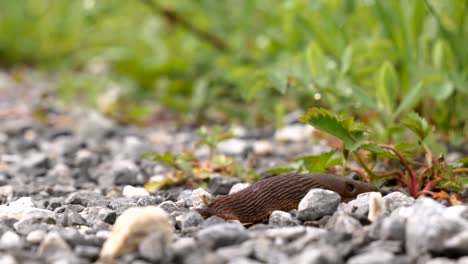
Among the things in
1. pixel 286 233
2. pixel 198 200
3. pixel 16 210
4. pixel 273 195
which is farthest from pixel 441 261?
pixel 16 210

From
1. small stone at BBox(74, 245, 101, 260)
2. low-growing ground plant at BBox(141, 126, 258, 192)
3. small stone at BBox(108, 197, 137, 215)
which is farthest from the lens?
low-growing ground plant at BBox(141, 126, 258, 192)

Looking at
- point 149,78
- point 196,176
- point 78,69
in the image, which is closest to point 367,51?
point 196,176

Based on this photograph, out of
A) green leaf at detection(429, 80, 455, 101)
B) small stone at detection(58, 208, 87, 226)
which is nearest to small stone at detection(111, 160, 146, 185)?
small stone at detection(58, 208, 87, 226)

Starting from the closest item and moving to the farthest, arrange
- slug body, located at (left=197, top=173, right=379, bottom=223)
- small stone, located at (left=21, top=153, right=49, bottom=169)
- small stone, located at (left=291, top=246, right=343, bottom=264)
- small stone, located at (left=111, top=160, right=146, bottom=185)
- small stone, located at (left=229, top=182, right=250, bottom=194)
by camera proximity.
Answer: small stone, located at (left=291, top=246, right=343, bottom=264) < slug body, located at (left=197, top=173, right=379, bottom=223) < small stone, located at (left=229, top=182, right=250, bottom=194) < small stone, located at (left=111, top=160, right=146, bottom=185) < small stone, located at (left=21, top=153, right=49, bottom=169)

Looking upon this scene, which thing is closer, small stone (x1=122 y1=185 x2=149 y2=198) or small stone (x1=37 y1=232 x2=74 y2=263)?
small stone (x1=37 y1=232 x2=74 y2=263)

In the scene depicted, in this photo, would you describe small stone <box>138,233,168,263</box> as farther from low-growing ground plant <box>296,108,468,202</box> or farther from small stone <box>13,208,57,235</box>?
low-growing ground plant <box>296,108,468,202</box>

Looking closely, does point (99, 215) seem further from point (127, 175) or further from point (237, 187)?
point (127, 175)
